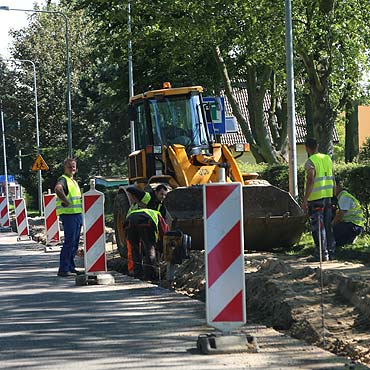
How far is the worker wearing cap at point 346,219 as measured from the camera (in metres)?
16.3

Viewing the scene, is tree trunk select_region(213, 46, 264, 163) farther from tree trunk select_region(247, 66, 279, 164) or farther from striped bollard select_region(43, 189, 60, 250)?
striped bollard select_region(43, 189, 60, 250)

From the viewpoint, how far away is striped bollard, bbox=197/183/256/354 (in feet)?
28.4

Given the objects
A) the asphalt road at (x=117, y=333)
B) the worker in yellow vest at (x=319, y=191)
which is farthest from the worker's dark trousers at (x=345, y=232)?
the asphalt road at (x=117, y=333)

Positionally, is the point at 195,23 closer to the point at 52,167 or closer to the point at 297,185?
the point at 297,185

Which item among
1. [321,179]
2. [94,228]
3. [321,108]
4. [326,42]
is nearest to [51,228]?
[321,108]

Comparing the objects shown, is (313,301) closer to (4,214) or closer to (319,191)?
(319,191)

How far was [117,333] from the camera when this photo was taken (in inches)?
390

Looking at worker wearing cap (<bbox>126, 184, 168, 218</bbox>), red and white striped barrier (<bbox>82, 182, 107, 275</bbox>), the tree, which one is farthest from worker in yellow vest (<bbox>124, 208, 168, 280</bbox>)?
the tree

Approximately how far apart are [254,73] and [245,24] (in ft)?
24.7

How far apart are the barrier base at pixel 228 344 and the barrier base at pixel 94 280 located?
6144 mm

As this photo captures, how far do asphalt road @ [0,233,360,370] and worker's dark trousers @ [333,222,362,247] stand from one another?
3.84 metres

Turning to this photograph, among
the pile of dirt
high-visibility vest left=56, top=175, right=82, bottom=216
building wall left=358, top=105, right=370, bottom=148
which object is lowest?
the pile of dirt

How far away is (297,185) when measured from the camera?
21734 millimetres

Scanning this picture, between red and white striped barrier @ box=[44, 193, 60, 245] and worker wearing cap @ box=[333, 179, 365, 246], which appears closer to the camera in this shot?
worker wearing cap @ box=[333, 179, 365, 246]
